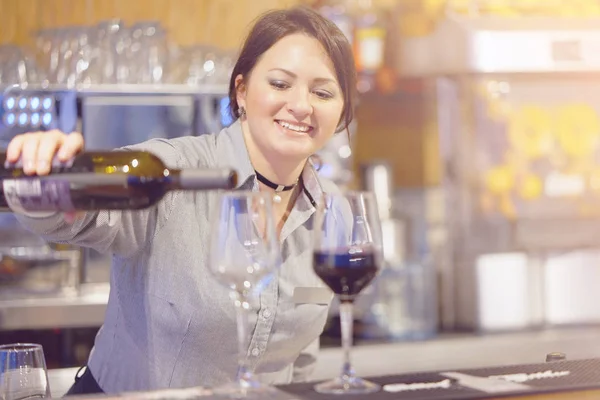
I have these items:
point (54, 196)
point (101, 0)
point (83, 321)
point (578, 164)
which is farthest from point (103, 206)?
point (578, 164)

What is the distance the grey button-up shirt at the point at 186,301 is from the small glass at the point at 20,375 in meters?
0.36

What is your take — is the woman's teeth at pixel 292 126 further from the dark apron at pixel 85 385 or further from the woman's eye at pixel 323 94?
the dark apron at pixel 85 385

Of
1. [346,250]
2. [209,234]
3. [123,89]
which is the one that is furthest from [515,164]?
[346,250]

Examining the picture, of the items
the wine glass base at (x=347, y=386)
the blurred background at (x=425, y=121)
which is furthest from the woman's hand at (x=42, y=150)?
the blurred background at (x=425, y=121)

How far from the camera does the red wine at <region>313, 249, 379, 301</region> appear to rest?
1.21 metres

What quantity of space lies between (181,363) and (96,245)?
0.29 m

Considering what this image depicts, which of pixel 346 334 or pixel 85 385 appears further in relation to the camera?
pixel 85 385

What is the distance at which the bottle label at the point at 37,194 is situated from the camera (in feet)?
3.88

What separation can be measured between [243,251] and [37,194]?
28 cm

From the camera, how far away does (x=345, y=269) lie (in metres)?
1.22

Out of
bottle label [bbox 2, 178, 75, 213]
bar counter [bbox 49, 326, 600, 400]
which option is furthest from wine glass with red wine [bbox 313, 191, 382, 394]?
bar counter [bbox 49, 326, 600, 400]

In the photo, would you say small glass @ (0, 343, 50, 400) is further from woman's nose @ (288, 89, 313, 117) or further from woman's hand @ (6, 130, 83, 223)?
woman's nose @ (288, 89, 313, 117)

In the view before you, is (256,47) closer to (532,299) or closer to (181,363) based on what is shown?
(181,363)

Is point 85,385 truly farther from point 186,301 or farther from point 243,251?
point 243,251
